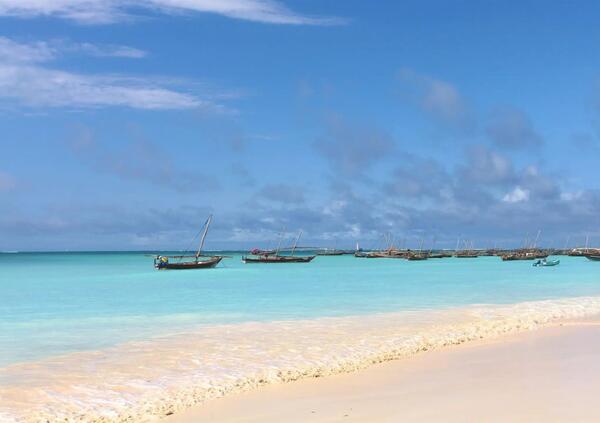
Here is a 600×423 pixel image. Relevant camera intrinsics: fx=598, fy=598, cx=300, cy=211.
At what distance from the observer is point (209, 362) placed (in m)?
12.8

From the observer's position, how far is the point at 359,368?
38.6 ft

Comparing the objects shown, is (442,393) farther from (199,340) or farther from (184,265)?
(184,265)

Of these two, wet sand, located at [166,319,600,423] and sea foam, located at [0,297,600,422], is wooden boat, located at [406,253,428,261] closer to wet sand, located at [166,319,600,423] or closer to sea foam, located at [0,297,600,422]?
sea foam, located at [0,297,600,422]

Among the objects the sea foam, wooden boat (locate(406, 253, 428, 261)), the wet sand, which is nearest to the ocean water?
the sea foam

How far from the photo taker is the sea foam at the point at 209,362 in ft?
31.2

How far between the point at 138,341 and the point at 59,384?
5.42 meters

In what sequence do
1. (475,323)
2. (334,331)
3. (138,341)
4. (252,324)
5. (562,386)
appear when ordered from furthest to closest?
(252,324), (475,323), (334,331), (138,341), (562,386)

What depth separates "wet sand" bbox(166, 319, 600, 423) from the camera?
8109 mm

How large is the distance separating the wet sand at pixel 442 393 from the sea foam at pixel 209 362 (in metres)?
0.67

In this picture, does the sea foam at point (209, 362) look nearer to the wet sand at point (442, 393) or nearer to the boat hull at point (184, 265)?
the wet sand at point (442, 393)

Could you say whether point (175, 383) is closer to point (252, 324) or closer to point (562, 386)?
point (562, 386)

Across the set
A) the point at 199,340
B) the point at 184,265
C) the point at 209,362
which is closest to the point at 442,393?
the point at 209,362

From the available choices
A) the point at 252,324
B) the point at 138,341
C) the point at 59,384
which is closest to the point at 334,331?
the point at 252,324

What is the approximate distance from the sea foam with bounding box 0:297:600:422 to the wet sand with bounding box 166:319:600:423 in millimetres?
674
